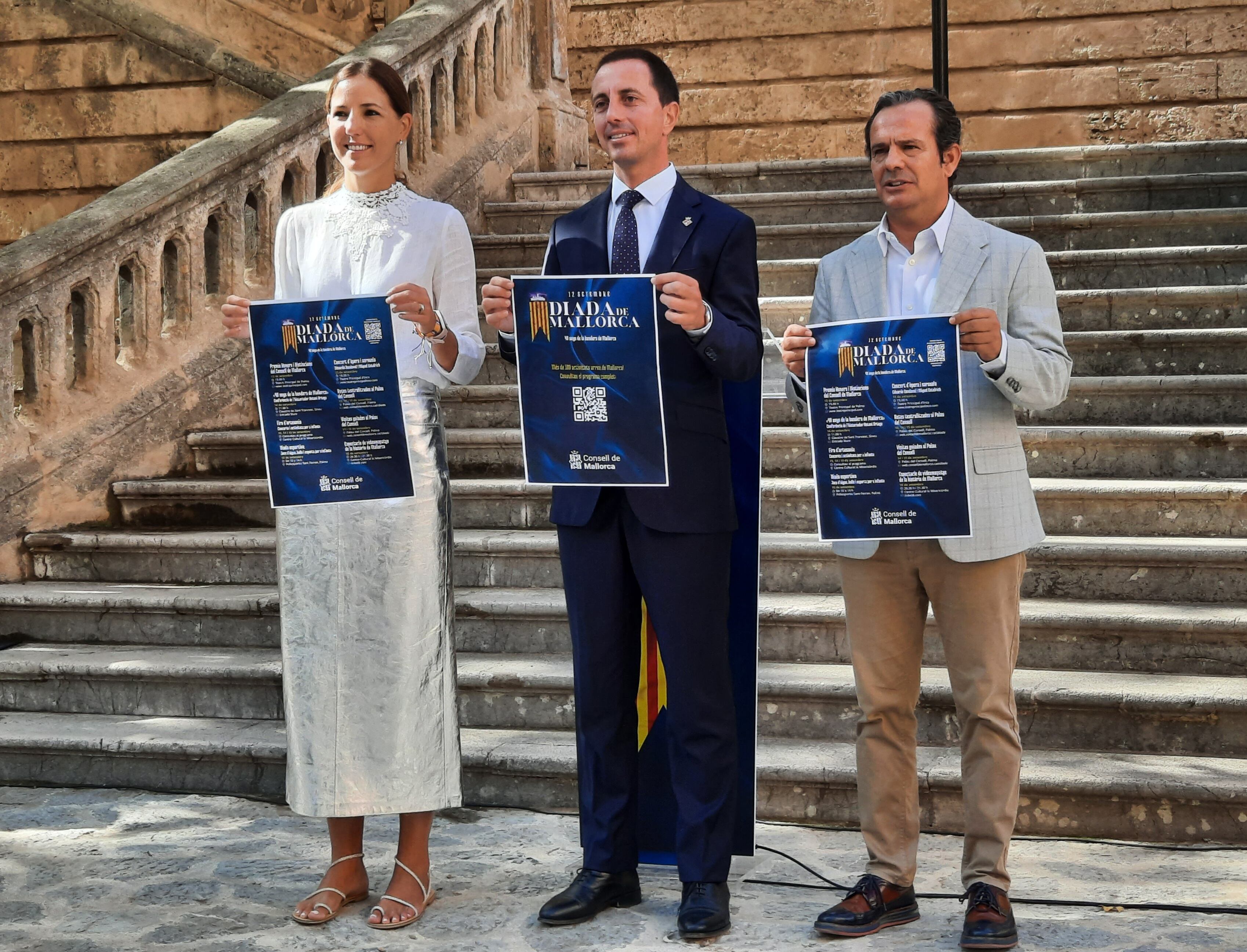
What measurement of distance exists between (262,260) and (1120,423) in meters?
4.06

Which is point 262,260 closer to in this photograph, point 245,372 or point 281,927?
point 245,372

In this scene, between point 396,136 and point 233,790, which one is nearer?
point 396,136

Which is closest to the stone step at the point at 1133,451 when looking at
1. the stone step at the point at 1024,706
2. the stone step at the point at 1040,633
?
the stone step at the point at 1040,633

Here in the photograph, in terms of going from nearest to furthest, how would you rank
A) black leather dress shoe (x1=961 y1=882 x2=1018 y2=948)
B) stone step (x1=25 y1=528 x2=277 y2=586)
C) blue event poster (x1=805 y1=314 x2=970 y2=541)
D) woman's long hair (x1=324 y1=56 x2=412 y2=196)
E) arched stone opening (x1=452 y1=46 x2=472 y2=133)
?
blue event poster (x1=805 y1=314 x2=970 y2=541), black leather dress shoe (x1=961 y1=882 x2=1018 y2=948), woman's long hair (x1=324 y1=56 x2=412 y2=196), stone step (x1=25 y1=528 x2=277 y2=586), arched stone opening (x1=452 y1=46 x2=472 y2=133)

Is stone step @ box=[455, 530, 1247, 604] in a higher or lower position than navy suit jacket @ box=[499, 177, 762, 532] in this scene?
lower

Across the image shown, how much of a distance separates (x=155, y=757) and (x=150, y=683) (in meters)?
0.42

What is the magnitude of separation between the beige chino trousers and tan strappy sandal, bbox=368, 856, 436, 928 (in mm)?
1156

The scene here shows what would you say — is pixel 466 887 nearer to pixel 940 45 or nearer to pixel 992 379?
pixel 992 379

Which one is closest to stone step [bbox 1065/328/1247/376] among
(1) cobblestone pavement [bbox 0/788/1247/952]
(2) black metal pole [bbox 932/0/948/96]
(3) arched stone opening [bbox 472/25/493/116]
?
(2) black metal pole [bbox 932/0/948/96]

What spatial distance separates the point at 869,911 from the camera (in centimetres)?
344

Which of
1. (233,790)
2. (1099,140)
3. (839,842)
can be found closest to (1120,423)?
(839,842)

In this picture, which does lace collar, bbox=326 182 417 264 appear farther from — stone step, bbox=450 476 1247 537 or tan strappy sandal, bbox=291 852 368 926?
stone step, bbox=450 476 1247 537

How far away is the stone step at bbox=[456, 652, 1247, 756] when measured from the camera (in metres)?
4.31

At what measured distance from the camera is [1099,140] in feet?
40.0
